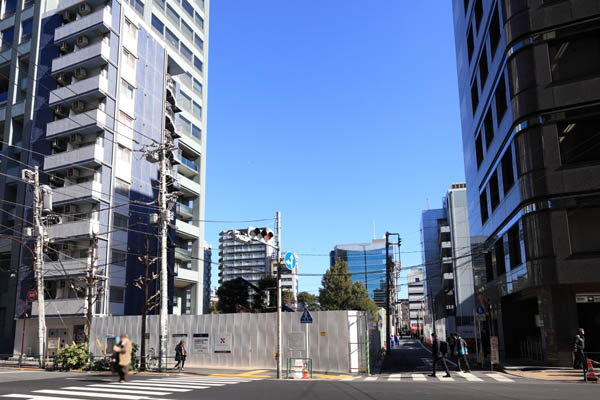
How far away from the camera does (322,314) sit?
2517 cm

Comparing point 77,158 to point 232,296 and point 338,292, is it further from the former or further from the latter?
point 338,292

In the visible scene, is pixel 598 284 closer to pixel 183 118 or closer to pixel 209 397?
pixel 209 397

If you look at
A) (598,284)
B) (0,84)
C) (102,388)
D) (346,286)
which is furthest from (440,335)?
(0,84)

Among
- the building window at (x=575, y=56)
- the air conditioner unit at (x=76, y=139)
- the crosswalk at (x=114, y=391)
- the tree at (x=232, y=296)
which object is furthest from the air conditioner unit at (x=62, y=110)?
the building window at (x=575, y=56)

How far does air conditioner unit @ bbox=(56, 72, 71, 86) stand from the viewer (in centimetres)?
4475

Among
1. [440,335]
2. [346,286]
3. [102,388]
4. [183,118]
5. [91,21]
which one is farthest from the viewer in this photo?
[346,286]

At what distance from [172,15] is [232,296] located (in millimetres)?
36268

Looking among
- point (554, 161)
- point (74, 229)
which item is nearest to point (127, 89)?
point (74, 229)

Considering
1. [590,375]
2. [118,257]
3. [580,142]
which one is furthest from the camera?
[118,257]

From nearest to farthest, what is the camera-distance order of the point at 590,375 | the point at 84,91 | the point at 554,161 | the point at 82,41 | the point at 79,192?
the point at 590,375 → the point at 554,161 → the point at 79,192 → the point at 84,91 → the point at 82,41

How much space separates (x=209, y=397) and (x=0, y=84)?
2029 inches

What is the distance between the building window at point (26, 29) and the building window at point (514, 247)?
47.6m

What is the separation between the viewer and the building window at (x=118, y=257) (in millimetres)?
41969

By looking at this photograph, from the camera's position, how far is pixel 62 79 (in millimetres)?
44844
